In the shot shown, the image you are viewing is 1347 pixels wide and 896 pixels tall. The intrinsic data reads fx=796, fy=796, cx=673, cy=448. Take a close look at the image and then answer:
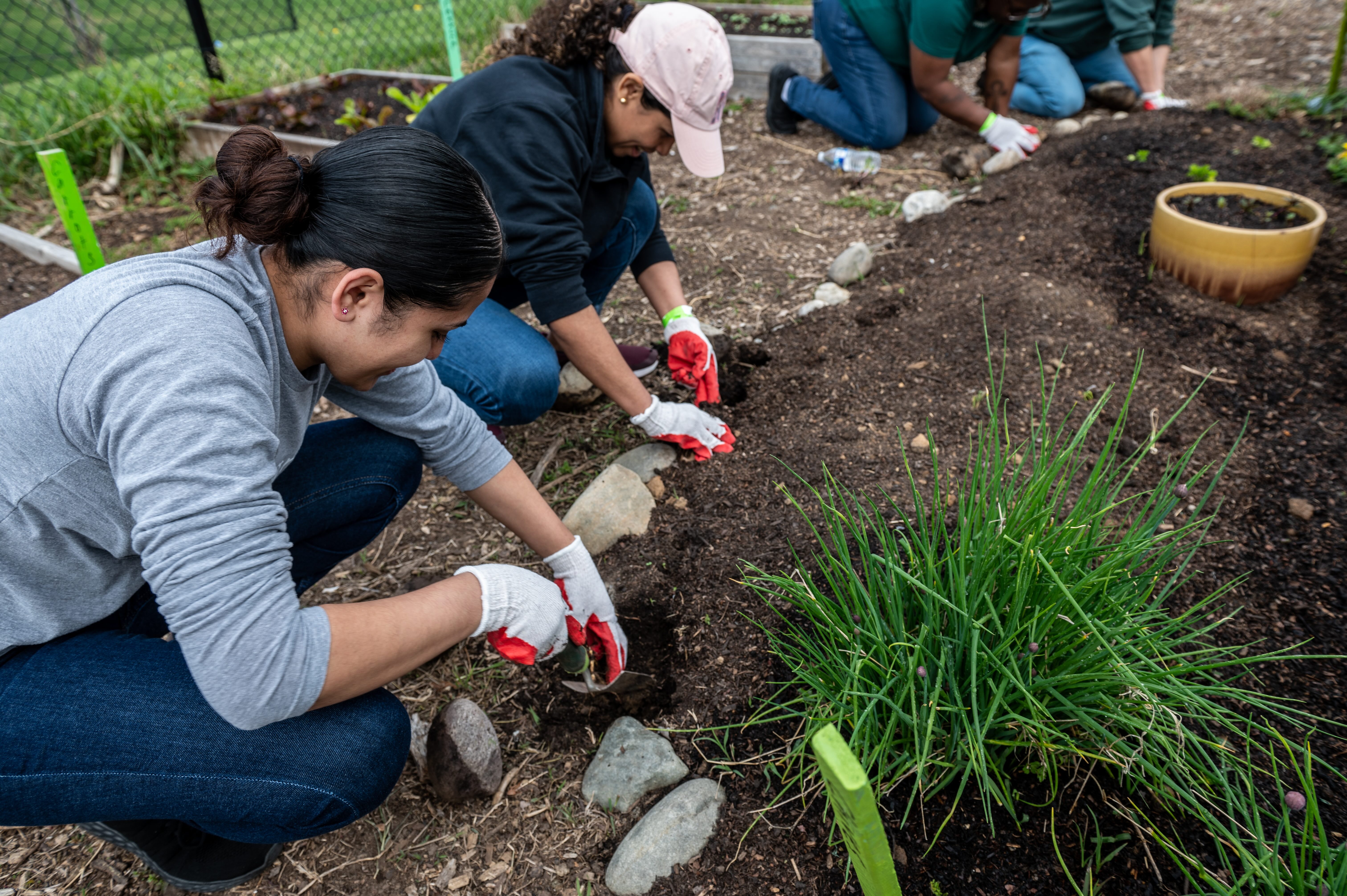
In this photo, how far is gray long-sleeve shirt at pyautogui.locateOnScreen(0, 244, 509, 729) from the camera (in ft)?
3.13

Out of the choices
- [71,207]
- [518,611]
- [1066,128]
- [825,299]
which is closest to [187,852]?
[518,611]

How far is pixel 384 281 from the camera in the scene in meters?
1.09

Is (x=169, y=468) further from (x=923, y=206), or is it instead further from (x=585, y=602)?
(x=923, y=206)

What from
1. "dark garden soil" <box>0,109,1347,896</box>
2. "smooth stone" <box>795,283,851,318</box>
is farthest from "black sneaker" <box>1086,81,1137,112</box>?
"smooth stone" <box>795,283,851,318</box>

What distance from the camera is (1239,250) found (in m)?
2.46

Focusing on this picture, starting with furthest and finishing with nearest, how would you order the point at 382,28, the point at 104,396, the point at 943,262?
1. the point at 382,28
2. the point at 943,262
3. the point at 104,396

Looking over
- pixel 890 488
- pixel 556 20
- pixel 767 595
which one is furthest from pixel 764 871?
pixel 556 20

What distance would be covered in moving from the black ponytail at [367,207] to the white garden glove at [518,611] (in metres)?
0.51

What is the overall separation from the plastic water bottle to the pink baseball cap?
6.91 feet

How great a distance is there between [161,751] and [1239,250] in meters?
2.99

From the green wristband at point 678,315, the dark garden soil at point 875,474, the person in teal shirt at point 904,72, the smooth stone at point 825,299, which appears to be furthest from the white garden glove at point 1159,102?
the green wristband at point 678,315

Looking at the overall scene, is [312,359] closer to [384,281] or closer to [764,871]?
[384,281]

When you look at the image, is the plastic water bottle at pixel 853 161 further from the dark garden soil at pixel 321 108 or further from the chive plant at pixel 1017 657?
the chive plant at pixel 1017 657

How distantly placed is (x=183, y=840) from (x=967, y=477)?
5.53 feet
